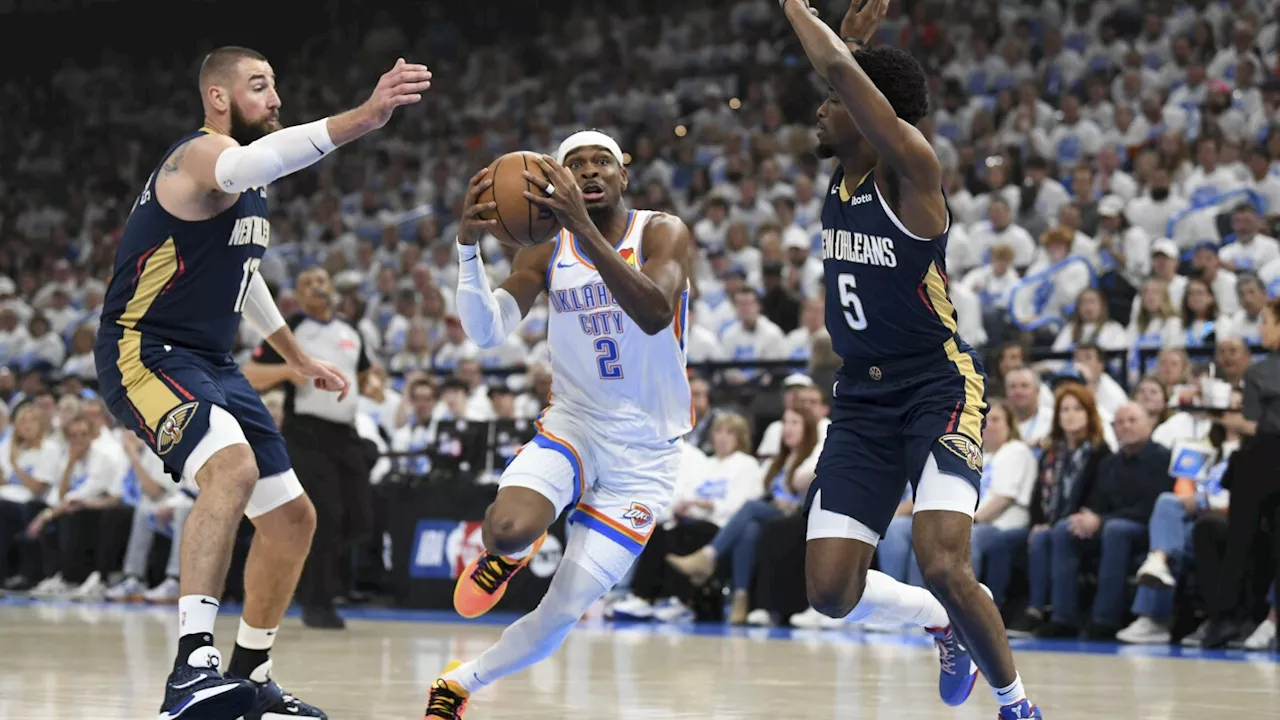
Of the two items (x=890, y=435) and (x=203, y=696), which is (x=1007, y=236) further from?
(x=203, y=696)

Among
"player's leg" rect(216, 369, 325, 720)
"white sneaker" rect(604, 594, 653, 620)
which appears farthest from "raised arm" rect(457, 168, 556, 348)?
"white sneaker" rect(604, 594, 653, 620)

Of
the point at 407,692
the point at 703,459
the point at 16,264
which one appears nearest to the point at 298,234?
the point at 16,264

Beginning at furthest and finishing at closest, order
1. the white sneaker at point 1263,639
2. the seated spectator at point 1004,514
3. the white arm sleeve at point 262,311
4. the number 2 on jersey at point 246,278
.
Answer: the seated spectator at point 1004,514
the white sneaker at point 1263,639
the white arm sleeve at point 262,311
the number 2 on jersey at point 246,278

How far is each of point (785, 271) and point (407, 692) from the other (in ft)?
29.2

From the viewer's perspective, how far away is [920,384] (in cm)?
553

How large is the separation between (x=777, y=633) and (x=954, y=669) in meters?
5.24

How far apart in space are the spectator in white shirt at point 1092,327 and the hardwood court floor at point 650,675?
3056mm

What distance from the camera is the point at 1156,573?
10148 mm

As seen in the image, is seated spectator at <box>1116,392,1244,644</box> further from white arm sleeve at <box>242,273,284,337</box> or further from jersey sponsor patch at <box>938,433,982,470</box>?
white arm sleeve at <box>242,273,284,337</box>

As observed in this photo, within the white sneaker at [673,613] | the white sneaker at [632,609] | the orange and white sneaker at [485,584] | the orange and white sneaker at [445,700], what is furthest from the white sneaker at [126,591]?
the orange and white sneaker at [445,700]

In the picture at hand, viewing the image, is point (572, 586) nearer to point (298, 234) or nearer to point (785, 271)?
point (785, 271)

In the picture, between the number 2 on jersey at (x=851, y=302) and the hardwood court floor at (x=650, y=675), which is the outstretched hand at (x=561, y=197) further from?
the hardwood court floor at (x=650, y=675)

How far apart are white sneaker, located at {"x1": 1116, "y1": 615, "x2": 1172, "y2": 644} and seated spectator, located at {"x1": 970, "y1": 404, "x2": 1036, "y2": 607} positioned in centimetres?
90

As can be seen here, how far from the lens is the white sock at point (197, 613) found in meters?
5.39
